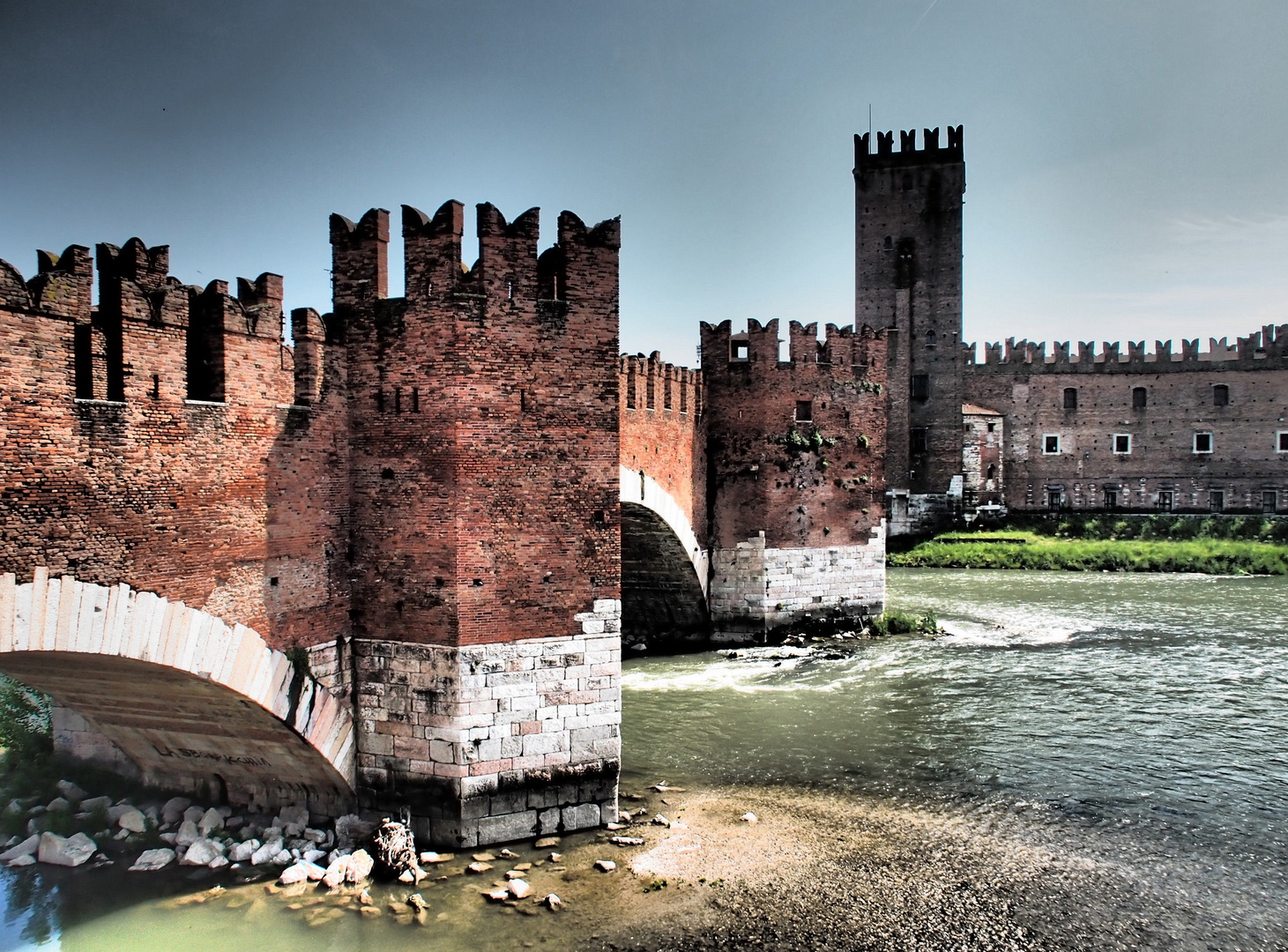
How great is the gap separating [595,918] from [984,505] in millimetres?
34241

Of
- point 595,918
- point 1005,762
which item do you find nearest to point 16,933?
point 595,918

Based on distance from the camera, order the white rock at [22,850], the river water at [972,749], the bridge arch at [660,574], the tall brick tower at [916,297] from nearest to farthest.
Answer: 1. the river water at [972,749]
2. the white rock at [22,850]
3. the bridge arch at [660,574]
4. the tall brick tower at [916,297]

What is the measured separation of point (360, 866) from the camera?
923cm

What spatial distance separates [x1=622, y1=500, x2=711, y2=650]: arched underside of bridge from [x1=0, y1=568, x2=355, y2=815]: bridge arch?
357 inches

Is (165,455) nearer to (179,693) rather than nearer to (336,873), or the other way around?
(179,693)

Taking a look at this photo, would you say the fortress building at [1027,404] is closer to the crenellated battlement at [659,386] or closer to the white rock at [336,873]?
the crenellated battlement at [659,386]

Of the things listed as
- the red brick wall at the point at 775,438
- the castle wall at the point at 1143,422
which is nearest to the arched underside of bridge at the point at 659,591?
the red brick wall at the point at 775,438

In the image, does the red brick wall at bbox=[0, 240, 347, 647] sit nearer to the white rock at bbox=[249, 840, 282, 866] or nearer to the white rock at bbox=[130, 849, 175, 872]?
the white rock at bbox=[249, 840, 282, 866]

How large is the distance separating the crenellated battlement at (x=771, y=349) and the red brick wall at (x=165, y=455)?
11.7m

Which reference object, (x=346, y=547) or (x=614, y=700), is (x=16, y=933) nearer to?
(x=346, y=547)

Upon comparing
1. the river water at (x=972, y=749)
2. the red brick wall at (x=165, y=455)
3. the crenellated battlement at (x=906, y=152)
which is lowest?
the river water at (x=972, y=749)

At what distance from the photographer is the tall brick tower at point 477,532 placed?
9.80 m

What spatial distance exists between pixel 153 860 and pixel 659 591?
11.8 m

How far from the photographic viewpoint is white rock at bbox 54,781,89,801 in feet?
35.0
